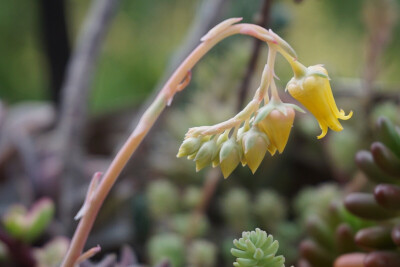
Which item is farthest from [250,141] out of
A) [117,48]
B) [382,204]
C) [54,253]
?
[117,48]

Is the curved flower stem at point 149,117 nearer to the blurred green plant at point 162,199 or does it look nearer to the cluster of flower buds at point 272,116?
the cluster of flower buds at point 272,116

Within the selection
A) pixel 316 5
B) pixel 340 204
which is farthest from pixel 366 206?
pixel 316 5

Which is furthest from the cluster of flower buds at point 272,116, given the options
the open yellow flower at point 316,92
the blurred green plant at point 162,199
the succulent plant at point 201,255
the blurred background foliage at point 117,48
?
the blurred background foliage at point 117,48

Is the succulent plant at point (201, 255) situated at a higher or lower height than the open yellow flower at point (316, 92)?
lower

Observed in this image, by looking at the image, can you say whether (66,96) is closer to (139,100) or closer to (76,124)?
(76,124)

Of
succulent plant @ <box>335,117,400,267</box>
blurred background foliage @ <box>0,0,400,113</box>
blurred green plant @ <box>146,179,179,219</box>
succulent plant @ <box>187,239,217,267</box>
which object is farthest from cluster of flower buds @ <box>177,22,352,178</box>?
blurred background foliage @ <box>0,0,400,113</box>

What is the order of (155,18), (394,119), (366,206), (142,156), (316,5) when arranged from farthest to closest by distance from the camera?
(155,18)
(316,5)
(142,156)
(394,119)
(366,206)
